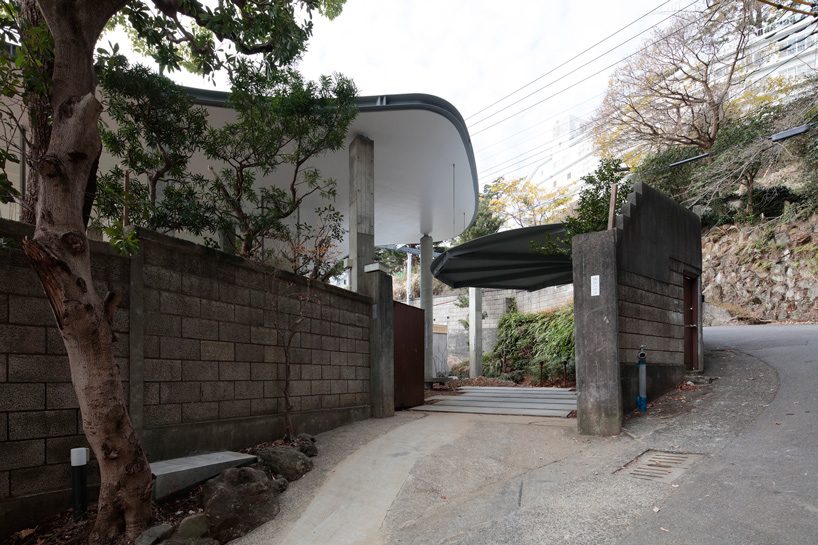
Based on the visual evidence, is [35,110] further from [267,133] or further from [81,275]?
[267,133]

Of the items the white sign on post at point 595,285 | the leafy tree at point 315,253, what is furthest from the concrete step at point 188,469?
the white sign on post at point 595,285

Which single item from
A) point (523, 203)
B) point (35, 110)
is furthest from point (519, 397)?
point (523, 203)

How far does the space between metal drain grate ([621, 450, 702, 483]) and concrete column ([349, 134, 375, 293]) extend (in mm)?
5145

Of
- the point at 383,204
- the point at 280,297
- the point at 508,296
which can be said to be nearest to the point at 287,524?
the point at 280,297

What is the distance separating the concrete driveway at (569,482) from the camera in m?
3.79

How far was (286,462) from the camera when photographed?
17.4ft

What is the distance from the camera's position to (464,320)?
2270cm

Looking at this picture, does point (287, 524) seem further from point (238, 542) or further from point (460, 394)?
point (460, 394)

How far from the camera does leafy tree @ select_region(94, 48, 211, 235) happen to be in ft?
19.2

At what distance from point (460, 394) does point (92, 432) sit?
9738 mm

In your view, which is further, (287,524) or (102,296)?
(102,296)

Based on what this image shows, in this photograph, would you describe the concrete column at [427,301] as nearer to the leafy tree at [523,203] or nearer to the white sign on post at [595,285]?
the white sign on post at [595,285]

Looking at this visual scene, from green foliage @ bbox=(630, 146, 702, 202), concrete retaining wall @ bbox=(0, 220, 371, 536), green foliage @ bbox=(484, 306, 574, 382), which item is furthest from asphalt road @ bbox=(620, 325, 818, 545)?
green foliage @ bbox=(630, 146, 702, 202)

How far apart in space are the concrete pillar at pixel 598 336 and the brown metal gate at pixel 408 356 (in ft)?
12.4
